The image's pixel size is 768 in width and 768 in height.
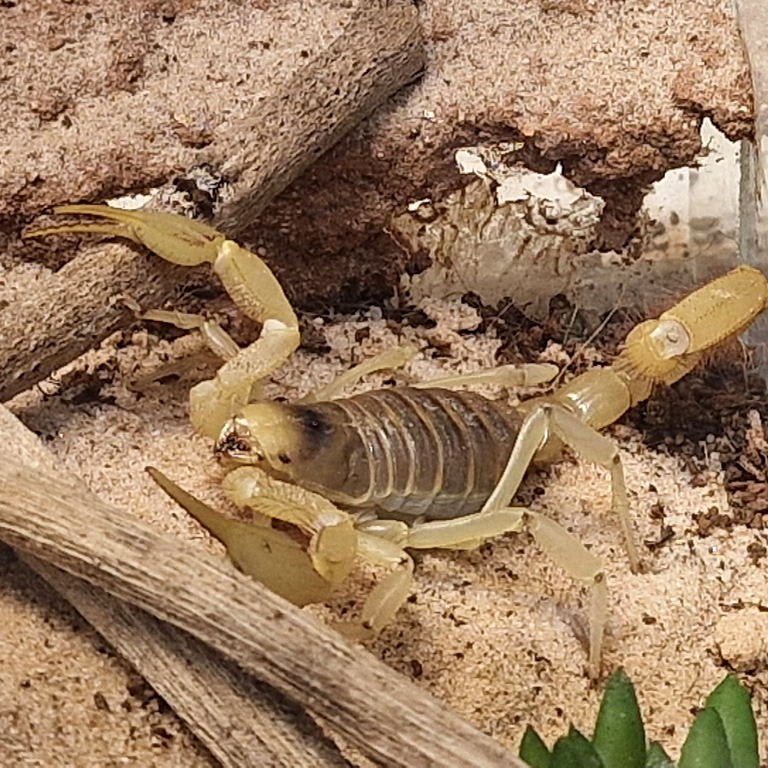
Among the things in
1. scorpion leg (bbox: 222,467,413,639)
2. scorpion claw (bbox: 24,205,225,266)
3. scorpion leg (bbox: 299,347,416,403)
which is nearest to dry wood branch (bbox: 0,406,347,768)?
scorpion leg (bbox: 222,467,413,639)

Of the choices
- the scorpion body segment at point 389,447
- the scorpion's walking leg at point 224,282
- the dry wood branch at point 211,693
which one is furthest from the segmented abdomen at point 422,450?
the dry wood branch at point 211,693

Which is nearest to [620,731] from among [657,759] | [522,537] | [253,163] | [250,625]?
[657,759]

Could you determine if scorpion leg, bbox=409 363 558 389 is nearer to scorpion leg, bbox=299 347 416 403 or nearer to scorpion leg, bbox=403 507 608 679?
scorpion leg, bbox=299 347 416 403

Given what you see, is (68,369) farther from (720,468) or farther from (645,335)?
(720,468)

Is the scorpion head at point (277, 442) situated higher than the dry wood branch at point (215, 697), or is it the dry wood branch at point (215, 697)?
the dry wood branch at point (215, 697)

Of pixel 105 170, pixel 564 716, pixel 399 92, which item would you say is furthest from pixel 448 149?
pixel 564 716

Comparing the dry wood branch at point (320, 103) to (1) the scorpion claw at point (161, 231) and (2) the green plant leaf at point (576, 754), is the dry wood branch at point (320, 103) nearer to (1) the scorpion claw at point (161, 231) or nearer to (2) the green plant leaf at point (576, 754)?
(1) the scorpion claw at point (161, 231)
